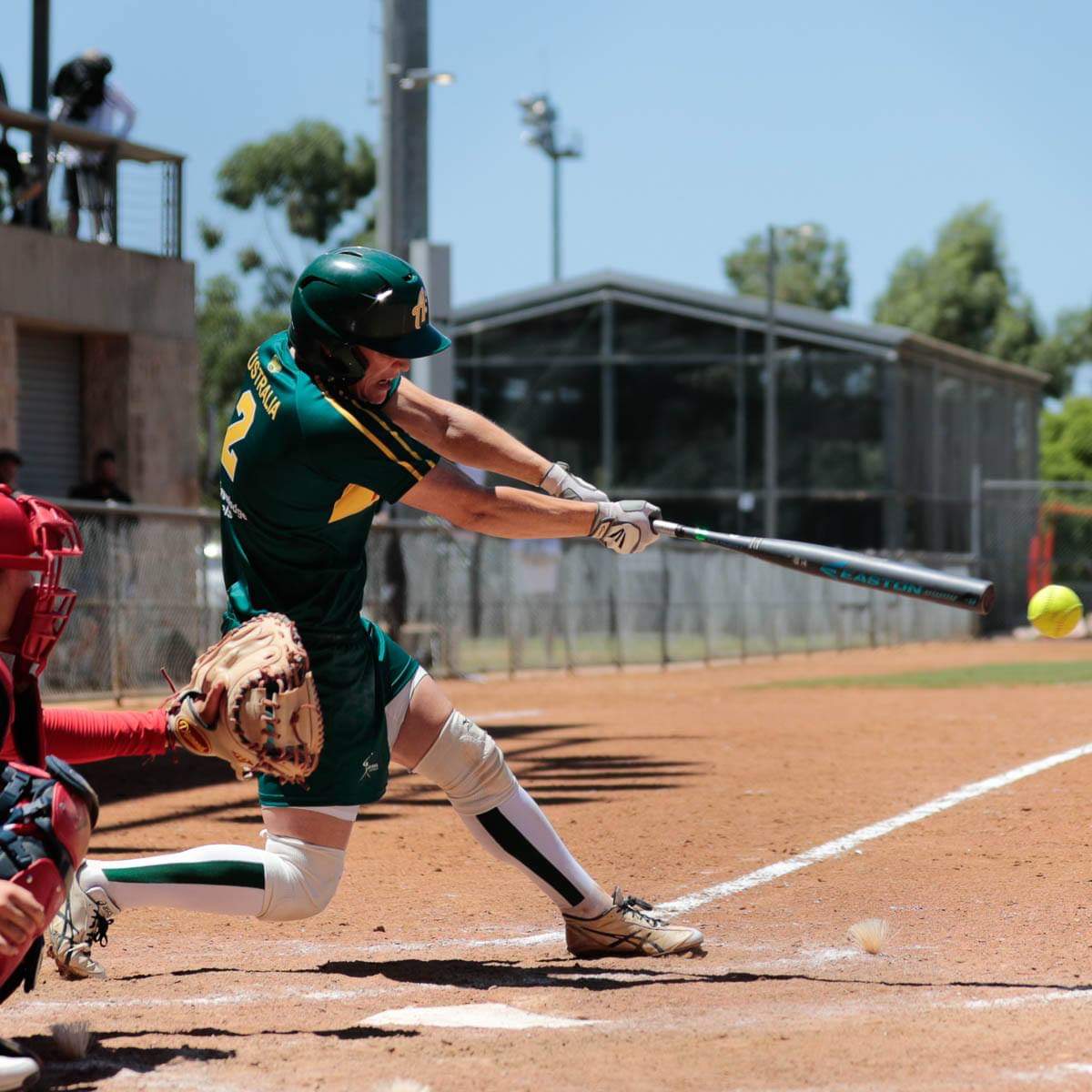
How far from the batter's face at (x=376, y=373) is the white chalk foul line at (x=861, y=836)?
2242 millimetres

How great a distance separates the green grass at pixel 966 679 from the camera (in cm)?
1683

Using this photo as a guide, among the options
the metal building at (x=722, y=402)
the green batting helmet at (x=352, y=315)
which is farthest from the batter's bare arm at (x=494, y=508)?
the metal building at (x=722, y=402)

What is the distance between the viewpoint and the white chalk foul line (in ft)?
20.2

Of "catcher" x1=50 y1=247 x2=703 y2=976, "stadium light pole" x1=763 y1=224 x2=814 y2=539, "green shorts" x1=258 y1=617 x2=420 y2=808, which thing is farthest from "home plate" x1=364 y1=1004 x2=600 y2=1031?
"stadium light pole" x1=763 y1=224 x2=814 y2=539

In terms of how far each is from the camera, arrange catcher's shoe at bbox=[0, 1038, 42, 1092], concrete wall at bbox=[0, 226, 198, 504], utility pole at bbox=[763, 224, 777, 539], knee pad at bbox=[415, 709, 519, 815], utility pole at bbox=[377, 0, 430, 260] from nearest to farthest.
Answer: catcher's shoe at bbox=[0, 1038, 42, 1092] → knee pad at bbox=[415, 709, 519, 815] → concrete wall at bbox=[0, 226, 198, 504] → utility pole at bbox=[377, 0, 430, 260] → utility pole at bbox=[763, 224, 777, 539]

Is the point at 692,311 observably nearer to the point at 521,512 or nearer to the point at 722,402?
the point at 722,402

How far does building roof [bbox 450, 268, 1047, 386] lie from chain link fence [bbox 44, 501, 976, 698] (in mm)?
4874

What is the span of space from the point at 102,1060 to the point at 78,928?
2.29ft

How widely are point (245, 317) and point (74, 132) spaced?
2977 centimetres

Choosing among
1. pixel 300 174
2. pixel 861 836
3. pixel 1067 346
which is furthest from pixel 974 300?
pixel 861 836

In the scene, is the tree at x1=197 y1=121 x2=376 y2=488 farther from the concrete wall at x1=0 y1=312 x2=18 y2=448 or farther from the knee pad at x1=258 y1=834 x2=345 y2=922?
the knee pad at x1=258 y1=834 x2=345 y2=922

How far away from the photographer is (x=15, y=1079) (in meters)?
3.56

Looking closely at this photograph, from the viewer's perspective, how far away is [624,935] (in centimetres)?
517

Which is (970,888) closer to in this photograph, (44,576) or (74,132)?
(44,576)
